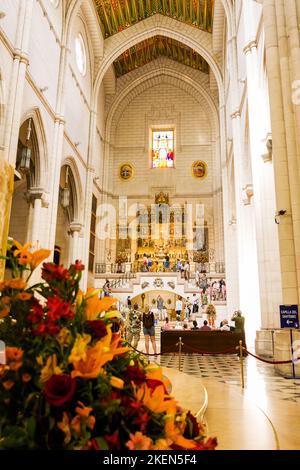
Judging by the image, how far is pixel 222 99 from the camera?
63.0ft

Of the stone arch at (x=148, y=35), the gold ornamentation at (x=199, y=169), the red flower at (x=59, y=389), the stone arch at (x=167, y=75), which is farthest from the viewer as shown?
the gold ornamentation at (x=199, y=169)

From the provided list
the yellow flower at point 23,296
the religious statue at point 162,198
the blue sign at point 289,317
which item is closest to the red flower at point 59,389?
the yellow flower at point 23,296

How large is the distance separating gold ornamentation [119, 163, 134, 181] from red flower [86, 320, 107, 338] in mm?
23554

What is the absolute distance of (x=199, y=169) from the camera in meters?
23.8

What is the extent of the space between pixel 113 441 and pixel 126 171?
945 inches

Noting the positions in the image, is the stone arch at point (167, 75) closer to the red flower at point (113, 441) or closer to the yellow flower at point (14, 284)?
the yellow flower at point (14, 284)

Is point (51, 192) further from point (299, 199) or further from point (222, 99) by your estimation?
point (222, 99)

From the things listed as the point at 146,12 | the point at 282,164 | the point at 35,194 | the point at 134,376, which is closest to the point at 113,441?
the point at 134,376

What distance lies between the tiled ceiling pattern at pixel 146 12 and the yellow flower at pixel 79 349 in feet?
70.2

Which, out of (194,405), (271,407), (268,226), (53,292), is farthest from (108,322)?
(268,226)

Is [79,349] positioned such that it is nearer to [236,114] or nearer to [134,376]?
[134,376]

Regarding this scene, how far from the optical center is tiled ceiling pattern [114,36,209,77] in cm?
2255

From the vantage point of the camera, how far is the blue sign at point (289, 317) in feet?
21.2

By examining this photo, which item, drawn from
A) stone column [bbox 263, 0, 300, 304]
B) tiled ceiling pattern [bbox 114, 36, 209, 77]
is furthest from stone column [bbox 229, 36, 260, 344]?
tiled ceiling pattern [bbox 114, 36, 209, 77]
